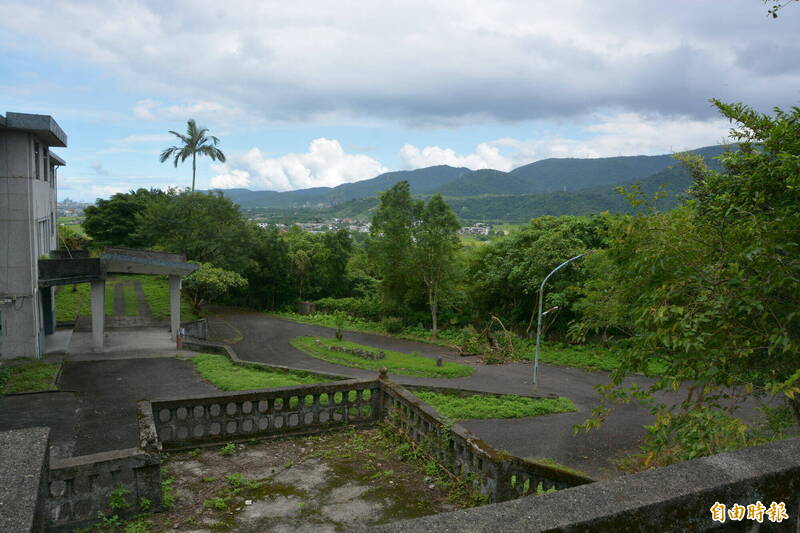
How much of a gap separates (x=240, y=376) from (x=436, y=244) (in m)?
20.0

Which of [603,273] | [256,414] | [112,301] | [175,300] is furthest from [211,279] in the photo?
[603,273]

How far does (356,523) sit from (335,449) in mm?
2602

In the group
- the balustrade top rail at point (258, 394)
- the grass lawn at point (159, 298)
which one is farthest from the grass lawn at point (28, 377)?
the grass lawn at point (159, 298)

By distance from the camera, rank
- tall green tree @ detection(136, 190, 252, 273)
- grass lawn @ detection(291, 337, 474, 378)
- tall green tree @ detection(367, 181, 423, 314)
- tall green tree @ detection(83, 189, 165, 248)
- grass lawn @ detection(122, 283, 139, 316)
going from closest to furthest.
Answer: grass lawn @ detection(291, 337, 474, 378)
grass lawn @ detection(122, 283, 139, 316)
tall green tree @ detection(367, 181, 423, 314)
tall green tree @ detection(136, 190, 252, 273)
tall green tree @ detection(83, 189, 165, 248)

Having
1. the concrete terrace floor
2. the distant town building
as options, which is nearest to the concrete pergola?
the concrete terrace floor

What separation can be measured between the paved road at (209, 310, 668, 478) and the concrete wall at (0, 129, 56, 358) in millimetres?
9324

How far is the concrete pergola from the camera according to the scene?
70.4 feet

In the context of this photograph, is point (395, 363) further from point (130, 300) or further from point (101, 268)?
point (130, 300)

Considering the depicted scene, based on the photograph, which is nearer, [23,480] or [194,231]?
[23,480]

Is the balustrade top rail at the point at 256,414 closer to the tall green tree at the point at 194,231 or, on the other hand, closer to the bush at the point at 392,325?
the bush at the point at 392,325

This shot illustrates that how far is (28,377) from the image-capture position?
17359mm

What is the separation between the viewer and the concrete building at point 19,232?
62.6 ft

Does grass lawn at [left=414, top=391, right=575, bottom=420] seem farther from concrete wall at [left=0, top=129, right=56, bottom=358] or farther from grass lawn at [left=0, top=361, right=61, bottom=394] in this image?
concrete wall at [left=0, top=129, right=56, bottom=358]

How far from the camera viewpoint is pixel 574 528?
2.39 metres
